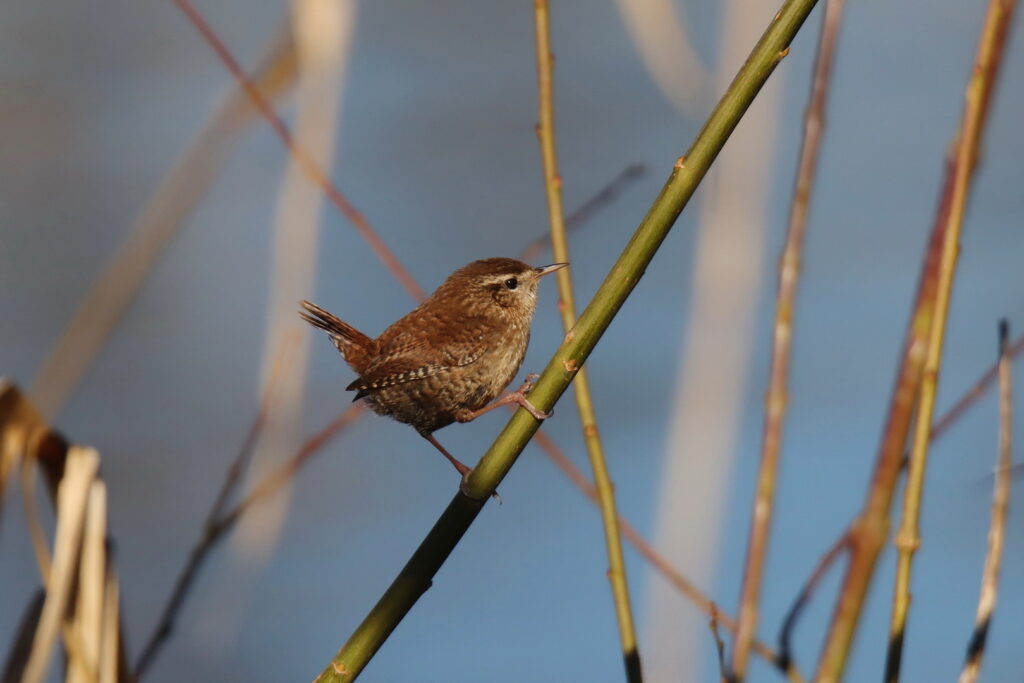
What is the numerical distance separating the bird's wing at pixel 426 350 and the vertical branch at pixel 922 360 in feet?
2.97

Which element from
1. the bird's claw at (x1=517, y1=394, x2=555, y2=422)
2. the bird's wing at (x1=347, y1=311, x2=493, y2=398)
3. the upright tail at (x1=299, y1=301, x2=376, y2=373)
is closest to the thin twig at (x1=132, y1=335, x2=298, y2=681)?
the bird's wing at (x1=347, y1=311, x2=493, y2=398)

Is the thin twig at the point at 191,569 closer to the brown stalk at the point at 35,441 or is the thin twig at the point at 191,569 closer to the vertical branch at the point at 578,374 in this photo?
the brown stalk at the point at 35,441

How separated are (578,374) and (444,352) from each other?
2.29 ft

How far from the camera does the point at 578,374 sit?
1.13 m

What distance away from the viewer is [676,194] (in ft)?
2.85

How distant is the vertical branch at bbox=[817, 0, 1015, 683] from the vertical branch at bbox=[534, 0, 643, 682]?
220mm

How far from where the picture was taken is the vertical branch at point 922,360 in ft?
2.86

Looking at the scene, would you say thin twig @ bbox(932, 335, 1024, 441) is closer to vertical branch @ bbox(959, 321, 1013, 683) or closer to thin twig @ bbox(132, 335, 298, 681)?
vertical branch @ bbox(959, 321, 1013, 683)

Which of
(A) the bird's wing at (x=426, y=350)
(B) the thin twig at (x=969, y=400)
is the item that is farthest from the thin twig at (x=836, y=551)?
(A) the bird's wing at (x=426, y=350)

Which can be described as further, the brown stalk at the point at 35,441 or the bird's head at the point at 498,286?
the bird's head at the point at 498,286

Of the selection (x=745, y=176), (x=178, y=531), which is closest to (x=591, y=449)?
(x=745, y=176)

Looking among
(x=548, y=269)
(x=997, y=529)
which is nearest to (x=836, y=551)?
(x=997, y=529)

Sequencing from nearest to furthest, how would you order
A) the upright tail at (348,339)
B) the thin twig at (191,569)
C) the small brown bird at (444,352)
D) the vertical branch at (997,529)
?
1. the vertical branch at (997,529)
2. the thin twig at (191,569)
3. the small brown bird at (444,352)
4. the upright tail at (348,339)

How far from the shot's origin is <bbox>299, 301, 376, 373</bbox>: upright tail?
1944 mm
